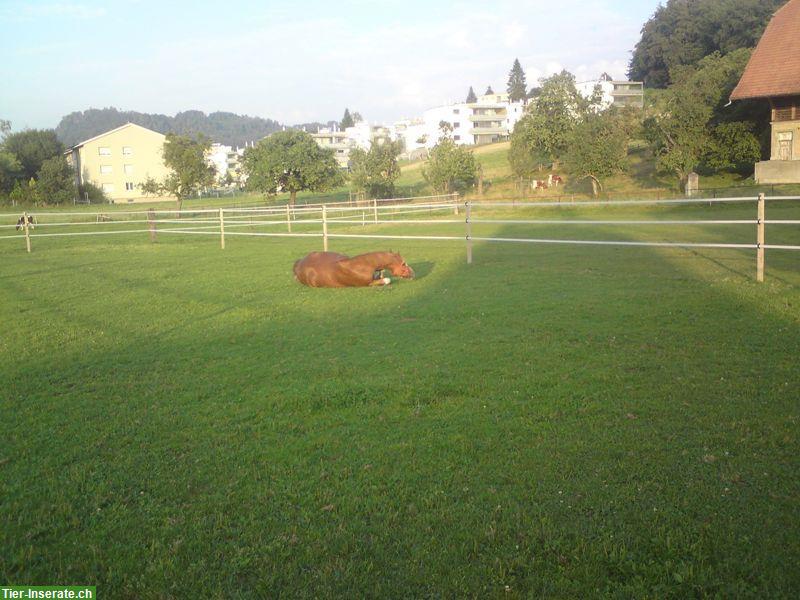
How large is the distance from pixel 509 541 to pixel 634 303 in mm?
6165

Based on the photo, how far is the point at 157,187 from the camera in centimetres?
4312

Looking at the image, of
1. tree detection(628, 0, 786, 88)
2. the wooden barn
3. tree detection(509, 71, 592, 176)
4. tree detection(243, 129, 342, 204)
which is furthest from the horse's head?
tree detection(628, 0, 786, 88)

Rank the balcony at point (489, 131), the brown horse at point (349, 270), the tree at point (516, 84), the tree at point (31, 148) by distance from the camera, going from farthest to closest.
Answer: the tree at point (516, 84) → the balcony at point (489, 131) → the tree at point (31, 148) → the brown horse at point (349, 270)

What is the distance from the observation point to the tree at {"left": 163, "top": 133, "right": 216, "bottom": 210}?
43906 millimetres

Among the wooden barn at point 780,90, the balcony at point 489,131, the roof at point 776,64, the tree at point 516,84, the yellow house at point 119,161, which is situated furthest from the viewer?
the tree at point 516,84

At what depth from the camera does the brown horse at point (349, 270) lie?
10844 millimetres

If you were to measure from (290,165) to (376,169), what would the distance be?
6069 millimetres

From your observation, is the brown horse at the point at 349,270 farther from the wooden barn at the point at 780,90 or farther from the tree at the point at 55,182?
the tree at the point at 55,182

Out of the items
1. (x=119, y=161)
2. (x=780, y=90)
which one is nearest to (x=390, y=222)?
(x=780, y=90)

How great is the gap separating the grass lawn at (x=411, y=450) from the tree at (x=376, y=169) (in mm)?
37065

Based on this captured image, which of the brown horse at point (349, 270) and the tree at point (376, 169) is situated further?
the tree at point (376, 169)

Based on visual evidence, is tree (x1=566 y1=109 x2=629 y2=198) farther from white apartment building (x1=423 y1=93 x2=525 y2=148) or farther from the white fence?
white apartment building (x1=423 y1=93 x2=525 y2=148)

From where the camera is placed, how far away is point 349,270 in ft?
35.6

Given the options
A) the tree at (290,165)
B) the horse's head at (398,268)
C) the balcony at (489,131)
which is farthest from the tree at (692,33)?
the horse's head at (398,268)
